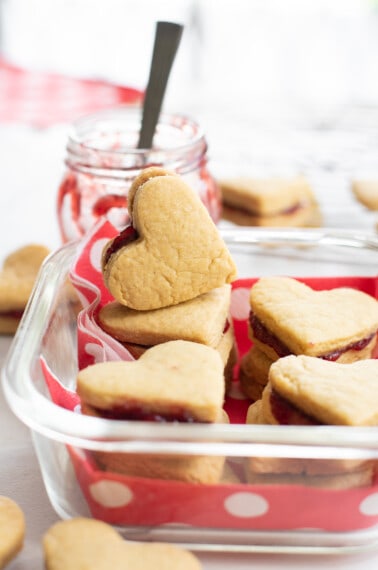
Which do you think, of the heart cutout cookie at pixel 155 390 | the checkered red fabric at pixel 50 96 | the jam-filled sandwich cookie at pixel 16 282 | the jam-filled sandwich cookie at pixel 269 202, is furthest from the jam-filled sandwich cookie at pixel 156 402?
the checkered red fabric at pixel 50 96

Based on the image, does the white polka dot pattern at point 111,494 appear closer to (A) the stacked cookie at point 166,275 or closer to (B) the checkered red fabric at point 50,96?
(A) the stacked cookie at point 166,275

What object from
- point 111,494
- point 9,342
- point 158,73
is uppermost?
point 158,73

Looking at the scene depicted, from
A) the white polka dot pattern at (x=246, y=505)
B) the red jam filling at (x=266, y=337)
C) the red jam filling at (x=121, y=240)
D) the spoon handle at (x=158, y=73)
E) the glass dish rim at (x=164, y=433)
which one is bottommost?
the white polka dot pattern at (x=246, y=505)

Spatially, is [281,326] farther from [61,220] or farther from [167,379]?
[61,220]

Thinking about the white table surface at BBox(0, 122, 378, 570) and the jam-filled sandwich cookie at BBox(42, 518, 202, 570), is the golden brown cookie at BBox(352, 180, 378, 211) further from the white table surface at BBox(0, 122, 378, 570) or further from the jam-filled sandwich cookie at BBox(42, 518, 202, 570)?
the jam-filled sandwich cookie at BBox(42, 518, 202, 570)

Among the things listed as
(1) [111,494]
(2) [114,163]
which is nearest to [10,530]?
(1) [111,494]

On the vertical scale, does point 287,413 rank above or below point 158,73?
below

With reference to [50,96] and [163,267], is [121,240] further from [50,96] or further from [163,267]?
[50,96]

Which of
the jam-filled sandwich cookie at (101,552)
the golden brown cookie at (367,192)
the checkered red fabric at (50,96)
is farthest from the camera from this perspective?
the checkered red fabric at (50,96)
